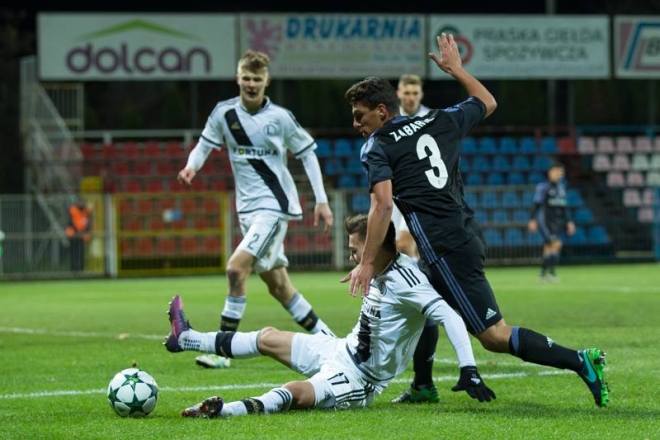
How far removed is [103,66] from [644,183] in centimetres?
1411

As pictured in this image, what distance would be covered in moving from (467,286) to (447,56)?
4.46 ft

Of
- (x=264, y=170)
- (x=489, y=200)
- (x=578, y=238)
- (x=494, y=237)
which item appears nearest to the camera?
(x=264, y=170)

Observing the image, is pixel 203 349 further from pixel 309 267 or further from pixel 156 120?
pixel 156 120

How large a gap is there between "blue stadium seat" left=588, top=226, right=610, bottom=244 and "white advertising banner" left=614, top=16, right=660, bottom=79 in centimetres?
453

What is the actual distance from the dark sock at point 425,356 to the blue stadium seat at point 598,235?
2211 cm

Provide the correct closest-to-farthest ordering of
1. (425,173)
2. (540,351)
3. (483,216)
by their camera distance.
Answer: (540,351), (425,173), (483,216)

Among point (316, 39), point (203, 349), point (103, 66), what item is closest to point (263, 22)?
point (316, 39)

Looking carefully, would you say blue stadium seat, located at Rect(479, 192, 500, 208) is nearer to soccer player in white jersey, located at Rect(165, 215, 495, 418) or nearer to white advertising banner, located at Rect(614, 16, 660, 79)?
white advertising banner, located at Rect(614, 16, 660, 79)

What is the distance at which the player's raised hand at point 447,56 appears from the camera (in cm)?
705

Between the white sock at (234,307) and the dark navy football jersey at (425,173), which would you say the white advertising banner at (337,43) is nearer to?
the white sock at (234,307)

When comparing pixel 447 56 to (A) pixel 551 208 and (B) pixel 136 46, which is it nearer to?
(A) pixel 551 208

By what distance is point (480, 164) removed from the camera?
31.1 meters

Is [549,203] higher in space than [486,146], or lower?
lower

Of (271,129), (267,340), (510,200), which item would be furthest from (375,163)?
(510,200)
